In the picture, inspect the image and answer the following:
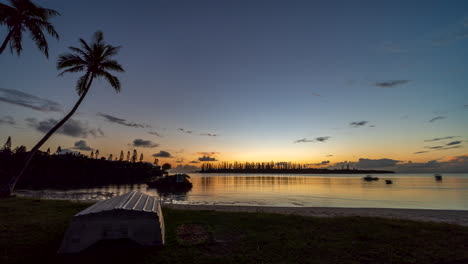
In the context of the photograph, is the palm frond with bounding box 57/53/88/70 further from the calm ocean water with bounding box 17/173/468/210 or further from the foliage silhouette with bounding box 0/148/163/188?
the foliage silhouette with bounding box 0/148/163/188

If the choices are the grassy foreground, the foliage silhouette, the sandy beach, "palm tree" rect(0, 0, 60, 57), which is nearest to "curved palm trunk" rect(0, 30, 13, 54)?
"palm tree" rect(0, 0, 60, 57)

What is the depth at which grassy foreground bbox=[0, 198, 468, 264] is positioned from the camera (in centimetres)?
701

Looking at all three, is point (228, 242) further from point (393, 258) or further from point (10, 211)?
point (10, 211)

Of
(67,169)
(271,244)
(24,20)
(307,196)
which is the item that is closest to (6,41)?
(24,20)

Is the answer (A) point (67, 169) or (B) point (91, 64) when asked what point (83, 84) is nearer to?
(B) point (91, 64)

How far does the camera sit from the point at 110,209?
7367 millimetres

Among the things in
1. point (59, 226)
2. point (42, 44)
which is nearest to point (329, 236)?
point (59, 226)

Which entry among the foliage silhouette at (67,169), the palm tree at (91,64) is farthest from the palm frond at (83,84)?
the foliage silhouette at (67,169)

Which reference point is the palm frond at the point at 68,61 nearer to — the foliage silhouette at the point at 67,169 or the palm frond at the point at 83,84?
the palm frond at the point at 83,84

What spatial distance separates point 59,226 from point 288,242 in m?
10.4

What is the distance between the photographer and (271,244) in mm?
8586

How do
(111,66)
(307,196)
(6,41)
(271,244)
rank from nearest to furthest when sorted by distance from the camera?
(271,244) < (6,41) < (111,66) < (307,196)

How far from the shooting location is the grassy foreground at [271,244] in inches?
276

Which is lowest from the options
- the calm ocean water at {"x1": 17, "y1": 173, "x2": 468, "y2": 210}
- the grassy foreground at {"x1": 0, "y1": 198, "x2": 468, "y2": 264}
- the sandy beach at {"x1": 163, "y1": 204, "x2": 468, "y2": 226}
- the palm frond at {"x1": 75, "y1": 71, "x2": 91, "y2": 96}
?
the calm ocean water at {"x1": 17, "y1": 173, "x2": 468, "y2": 210}
